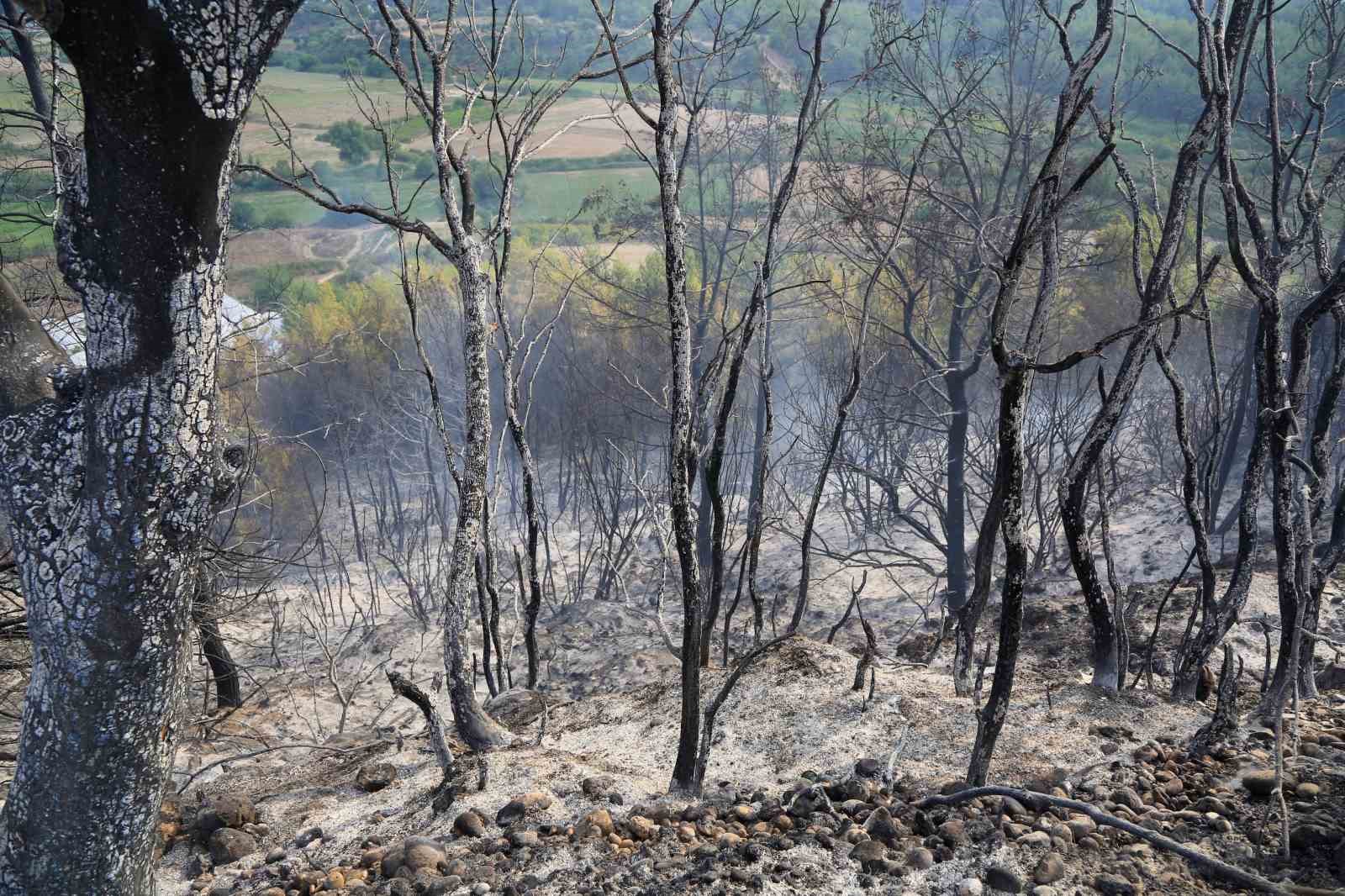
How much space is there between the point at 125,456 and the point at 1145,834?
7.67 feet

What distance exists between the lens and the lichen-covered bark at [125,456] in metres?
1.52

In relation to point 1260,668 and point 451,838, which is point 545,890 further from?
point 1260,668

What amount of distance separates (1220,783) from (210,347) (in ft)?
9.69

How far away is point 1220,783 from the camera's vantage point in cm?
246

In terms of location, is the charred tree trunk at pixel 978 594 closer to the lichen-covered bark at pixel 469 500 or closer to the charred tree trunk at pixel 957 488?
the lichen-covered bark at pixel 469 500

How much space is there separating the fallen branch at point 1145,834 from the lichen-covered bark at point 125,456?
6.58 feet

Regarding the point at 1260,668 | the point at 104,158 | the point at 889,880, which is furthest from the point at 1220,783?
the point at 104,158

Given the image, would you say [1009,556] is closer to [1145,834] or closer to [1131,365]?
[1145,834]

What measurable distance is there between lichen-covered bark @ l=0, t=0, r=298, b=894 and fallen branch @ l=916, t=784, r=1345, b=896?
6.58ft

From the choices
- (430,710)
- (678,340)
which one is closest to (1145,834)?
(678,340)

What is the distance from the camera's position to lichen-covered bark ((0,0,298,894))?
4.99ft

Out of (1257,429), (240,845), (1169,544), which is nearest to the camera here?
(240,845)

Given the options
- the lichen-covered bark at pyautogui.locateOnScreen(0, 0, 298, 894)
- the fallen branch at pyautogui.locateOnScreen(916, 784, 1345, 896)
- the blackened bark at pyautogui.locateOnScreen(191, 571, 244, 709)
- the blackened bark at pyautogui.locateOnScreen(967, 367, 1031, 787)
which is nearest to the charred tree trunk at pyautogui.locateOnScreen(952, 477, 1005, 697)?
the blackened bark at pyautogui.locateOnScreen(967, 367, 1031, 787)

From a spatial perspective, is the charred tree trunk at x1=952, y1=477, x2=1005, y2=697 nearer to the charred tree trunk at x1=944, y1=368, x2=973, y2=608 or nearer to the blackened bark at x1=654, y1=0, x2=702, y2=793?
the blackened bark at x1=654, y1=0, x2=702, y2=793
